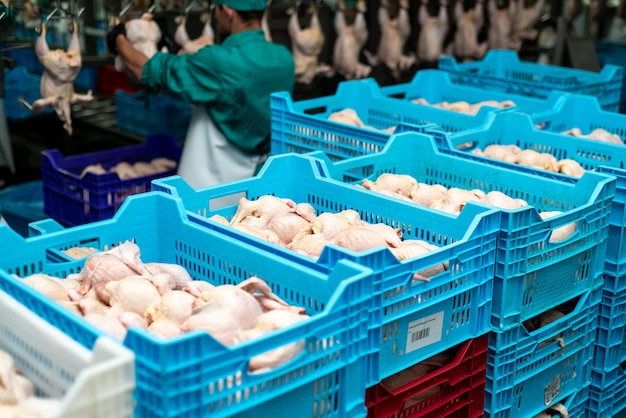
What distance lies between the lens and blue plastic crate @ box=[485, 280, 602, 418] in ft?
7.59

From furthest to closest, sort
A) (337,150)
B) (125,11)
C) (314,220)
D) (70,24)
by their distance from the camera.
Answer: (125,11), (70,24), (337,150), (314,220)

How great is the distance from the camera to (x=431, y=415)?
214 cm

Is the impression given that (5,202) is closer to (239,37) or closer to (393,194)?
(239,37)

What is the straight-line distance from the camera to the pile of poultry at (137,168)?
13.9ft

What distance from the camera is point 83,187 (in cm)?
378

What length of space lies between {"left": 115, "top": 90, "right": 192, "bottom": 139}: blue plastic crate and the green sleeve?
1272 millimetres

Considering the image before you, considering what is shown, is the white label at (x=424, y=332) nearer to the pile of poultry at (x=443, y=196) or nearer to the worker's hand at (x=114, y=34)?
the pile of poultry at (x=443, y=196)

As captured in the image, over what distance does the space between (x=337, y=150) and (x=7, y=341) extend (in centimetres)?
197

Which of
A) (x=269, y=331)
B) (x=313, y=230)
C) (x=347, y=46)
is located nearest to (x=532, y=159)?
(x=313, y=230)

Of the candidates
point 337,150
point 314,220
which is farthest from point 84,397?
point 337,150

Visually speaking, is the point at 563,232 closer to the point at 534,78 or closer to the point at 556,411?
the point at 556,411

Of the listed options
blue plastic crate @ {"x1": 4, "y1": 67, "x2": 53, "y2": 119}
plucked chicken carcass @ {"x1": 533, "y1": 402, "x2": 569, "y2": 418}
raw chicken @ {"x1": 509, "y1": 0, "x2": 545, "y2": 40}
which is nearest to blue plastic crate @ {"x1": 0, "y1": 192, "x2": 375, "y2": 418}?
plucked chicken carcass @ {"x1": 533, "y1": 402, "x2": 569, "y2": 418}

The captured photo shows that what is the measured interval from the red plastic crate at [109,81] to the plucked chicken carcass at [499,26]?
3644mm

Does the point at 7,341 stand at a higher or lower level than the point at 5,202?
higher
